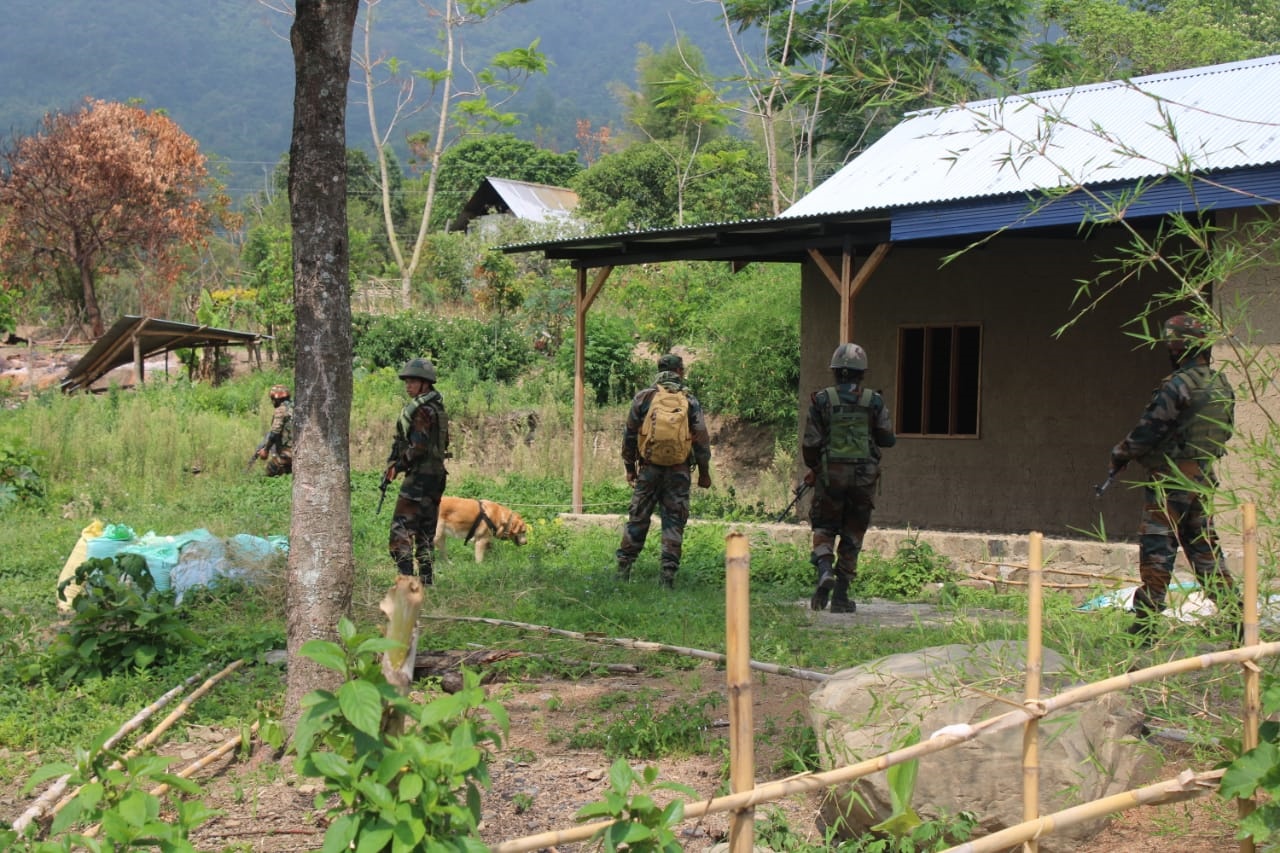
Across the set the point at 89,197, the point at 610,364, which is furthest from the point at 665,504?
the point at 89,197

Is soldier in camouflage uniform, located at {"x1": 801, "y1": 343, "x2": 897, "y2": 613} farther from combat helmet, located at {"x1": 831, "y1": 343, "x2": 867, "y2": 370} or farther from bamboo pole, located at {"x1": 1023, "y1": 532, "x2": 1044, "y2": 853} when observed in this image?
bamboo pole, located at {"x1": 1023, "y1": 532, "x2": 1044, "y2": 853}

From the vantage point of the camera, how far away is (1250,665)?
355cm

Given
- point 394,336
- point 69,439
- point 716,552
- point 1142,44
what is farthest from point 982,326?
point 1142,44

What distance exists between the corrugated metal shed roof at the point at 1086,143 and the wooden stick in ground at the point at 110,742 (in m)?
6.93

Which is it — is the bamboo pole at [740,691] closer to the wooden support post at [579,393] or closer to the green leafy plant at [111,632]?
the green leafy plant at [111,632]

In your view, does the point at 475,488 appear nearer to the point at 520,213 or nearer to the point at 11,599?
the point at 11,599

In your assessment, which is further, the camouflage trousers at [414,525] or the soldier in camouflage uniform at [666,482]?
the soldier in camouflage uniform at [666,482]

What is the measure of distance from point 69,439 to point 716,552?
8.93m

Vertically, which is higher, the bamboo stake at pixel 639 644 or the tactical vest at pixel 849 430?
the tactical vest at pixel 849 430

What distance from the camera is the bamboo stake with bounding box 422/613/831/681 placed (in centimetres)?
582

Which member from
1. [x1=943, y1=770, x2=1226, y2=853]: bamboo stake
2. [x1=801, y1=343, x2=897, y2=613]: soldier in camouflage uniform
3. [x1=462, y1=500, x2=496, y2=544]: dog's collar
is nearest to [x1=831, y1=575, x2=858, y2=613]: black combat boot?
[x1=801, y1=343, x2=897, y2=613]: soldier in camouflage uniform

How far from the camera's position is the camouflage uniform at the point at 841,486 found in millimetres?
8547

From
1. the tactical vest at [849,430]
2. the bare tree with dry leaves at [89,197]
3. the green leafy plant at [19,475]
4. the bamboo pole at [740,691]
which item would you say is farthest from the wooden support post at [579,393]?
the bare tree with dry leaves at [89,197]

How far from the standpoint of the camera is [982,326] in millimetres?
13000
